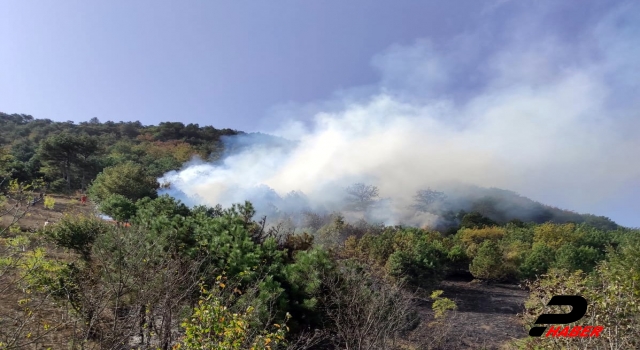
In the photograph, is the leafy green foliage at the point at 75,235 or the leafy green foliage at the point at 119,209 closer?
the leafy green foliage at the point at 75,235

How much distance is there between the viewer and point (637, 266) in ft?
40.3

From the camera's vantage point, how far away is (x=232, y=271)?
12.1 meters

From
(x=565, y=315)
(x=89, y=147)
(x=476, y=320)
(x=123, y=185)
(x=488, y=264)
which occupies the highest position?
(x=89, y=147)

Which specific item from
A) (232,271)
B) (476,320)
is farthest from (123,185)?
(476,320)

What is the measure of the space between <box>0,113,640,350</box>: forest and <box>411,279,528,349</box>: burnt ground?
0.27 metres

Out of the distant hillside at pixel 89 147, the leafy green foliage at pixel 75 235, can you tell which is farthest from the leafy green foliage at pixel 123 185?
the leafy green foliage at pixel 75 235

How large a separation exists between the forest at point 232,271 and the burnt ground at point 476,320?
0.27 meters

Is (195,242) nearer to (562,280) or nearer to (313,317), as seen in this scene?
(313,317)

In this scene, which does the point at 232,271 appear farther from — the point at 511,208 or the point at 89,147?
the point at 511,208

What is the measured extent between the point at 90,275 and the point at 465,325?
64.0 ft

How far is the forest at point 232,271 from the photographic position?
21.7 feet

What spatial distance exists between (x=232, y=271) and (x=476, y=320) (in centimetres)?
1840

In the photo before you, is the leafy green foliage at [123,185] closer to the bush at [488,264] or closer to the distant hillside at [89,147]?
the distant hillside at [89,147]

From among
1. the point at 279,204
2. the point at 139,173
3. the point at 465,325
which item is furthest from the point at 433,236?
the point at 139,173
